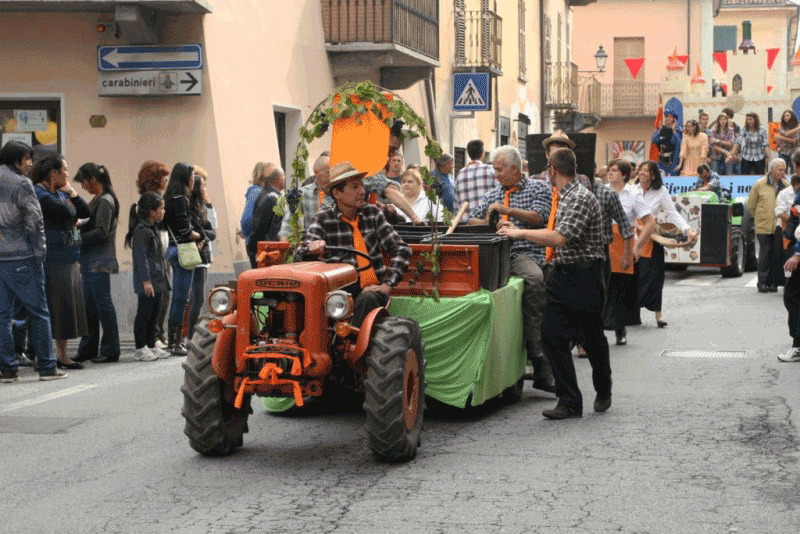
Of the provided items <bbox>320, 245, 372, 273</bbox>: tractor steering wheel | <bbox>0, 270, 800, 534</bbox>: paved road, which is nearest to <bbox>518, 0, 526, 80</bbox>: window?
<bbox>0, 270, 800, 534</bbox>: paved road

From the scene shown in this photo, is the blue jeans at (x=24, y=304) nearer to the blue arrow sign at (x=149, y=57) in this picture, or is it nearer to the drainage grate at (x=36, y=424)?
the drainage grate at (x=36, y=424)

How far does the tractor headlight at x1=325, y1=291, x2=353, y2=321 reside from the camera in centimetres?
811

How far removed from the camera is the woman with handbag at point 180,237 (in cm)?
1412

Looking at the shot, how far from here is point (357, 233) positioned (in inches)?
364

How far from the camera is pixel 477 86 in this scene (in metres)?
23.9

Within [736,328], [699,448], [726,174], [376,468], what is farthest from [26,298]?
[726,174]

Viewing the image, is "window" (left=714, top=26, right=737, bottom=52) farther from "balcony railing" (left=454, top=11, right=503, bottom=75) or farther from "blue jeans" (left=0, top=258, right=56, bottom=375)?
"blue jeans" (left=0, top=258, right=56, bottom=375)

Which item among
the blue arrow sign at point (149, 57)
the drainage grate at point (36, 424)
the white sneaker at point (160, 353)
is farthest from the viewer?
the blue arrow sign at point (149, 57)

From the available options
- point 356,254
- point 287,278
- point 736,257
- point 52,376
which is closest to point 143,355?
point 52,376

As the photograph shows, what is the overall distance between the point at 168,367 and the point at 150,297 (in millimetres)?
944

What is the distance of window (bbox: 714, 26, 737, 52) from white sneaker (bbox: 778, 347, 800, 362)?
63.0m

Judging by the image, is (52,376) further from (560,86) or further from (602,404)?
(560,86)

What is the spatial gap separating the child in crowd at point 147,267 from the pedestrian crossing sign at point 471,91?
1053cm

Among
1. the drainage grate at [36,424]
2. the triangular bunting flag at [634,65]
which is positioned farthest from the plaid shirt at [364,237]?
the triangular bunting flag at [634,65]
